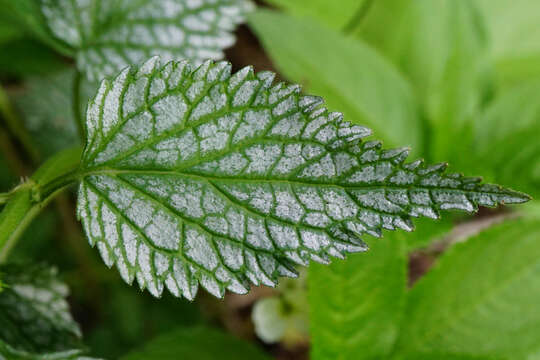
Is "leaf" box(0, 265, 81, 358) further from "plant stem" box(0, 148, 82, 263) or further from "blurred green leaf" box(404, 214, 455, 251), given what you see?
"blurred green leaf" box(404, 214, 455, 251)

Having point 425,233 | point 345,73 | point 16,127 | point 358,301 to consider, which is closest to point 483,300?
point 425,233

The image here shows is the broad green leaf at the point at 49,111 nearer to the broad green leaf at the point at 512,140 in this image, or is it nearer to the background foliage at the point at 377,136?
the background foliage at the point at 377,136

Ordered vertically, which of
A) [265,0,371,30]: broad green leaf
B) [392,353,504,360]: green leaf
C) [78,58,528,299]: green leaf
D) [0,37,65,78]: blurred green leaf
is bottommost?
[392,353,504,360]: green leaf

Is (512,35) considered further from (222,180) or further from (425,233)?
(222,180)

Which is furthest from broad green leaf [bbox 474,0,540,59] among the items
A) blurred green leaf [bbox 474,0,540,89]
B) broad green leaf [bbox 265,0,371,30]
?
broad green leaf [bbox 265,0,371,30]

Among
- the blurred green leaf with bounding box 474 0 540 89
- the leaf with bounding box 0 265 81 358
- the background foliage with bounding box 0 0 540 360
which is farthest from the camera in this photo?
the blurred green leaf with bounding box 474 0 540 89

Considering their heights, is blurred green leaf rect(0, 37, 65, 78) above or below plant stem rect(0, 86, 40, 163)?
above
